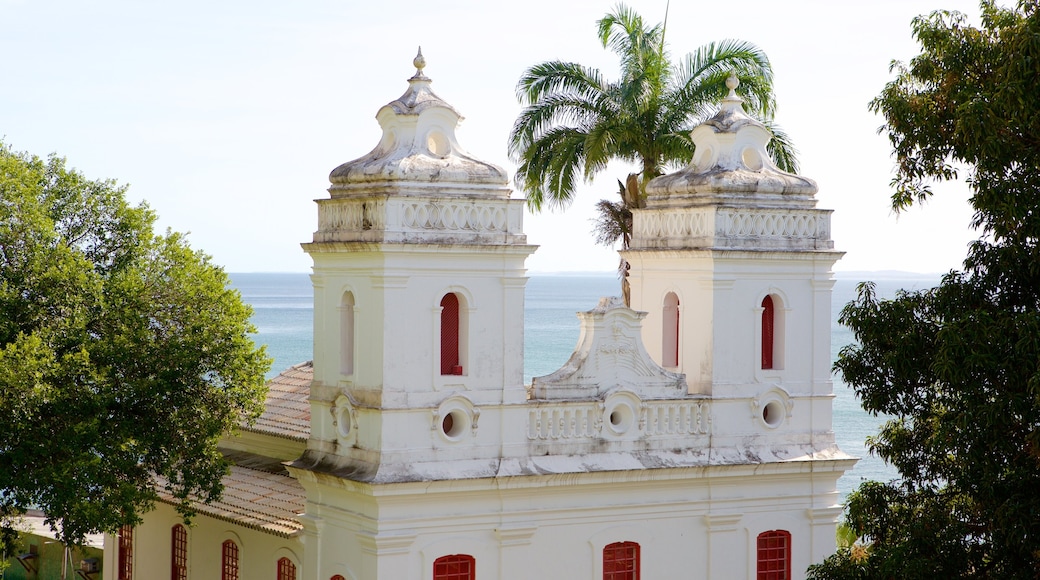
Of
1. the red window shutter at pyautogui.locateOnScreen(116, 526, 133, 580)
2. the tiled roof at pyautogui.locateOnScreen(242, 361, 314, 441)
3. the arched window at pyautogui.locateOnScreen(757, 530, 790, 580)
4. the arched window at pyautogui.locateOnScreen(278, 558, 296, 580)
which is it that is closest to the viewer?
the arched window at pyautogui.locateOnScreen(278, 558, 296, 580)

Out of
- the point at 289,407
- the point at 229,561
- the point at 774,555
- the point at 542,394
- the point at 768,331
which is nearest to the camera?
the point at 542,394

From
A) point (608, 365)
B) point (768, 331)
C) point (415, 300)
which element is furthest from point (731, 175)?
point (415, 300)

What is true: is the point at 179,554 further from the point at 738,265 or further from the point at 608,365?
the point at 738,265

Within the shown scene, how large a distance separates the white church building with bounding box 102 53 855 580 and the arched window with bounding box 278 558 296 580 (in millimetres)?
48

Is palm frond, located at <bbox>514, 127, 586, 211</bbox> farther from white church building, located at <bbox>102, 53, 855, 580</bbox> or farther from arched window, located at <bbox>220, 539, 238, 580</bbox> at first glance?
arched window, located at <bbox>220, 539, 238, 580</bbox>

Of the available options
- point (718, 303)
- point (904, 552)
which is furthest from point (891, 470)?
point (904, 552)

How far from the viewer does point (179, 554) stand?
30859 mm

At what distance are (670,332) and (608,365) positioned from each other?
2.68 metres

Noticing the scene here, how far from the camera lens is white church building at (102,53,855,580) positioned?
24.5m

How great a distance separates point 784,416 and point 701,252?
3.33m

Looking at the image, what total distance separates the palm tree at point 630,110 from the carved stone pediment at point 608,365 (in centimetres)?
648

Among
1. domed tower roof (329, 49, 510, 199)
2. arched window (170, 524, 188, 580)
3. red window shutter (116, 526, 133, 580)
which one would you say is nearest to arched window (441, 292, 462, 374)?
→ domed tower roof (329, 49, 510, 199)

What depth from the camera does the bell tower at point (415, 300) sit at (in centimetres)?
2430

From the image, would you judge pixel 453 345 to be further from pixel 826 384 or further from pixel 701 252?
pixel 826 384
